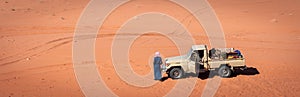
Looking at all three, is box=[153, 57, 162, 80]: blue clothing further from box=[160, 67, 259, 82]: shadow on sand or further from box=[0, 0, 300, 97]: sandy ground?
box=[0, 0, 300, 97]: sandy ground

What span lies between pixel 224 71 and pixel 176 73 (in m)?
1.98

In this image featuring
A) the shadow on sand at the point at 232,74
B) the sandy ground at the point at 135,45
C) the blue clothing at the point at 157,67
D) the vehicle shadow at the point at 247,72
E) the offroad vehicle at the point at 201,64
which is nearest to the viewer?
the sandy ground at the point at 135,45

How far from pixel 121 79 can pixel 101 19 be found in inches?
481

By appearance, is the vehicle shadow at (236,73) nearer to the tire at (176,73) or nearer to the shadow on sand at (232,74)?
the shadow on sand at (232,74)

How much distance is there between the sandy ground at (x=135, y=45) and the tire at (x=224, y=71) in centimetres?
22

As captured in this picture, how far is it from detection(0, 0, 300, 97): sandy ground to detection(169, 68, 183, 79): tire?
38cm

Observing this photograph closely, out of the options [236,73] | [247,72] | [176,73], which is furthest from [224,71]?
[176,73]

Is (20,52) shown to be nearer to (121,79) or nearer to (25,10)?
(121,79)

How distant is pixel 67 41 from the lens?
70.1 ft

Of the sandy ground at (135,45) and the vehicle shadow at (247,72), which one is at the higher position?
the sandy ground at (135,45)

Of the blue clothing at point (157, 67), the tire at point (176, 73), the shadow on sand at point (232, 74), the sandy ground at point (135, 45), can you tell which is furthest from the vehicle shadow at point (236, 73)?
the blue clothing at point (157, 67)

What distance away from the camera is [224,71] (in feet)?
49.5

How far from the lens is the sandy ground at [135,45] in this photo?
46.8ft

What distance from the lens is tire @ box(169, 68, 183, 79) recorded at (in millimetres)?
15031
